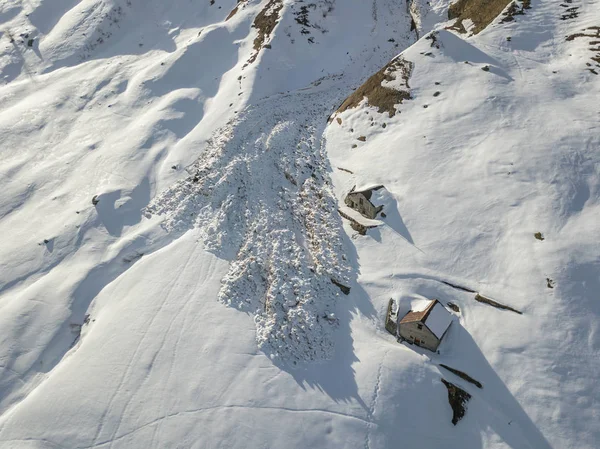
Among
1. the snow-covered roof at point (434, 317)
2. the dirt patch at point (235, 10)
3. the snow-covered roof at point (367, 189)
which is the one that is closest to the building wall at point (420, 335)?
the snow-covered roof at point (434, 317)

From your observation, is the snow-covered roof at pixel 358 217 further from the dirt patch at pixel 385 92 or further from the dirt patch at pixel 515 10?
the dirt patch at pixel 515 10

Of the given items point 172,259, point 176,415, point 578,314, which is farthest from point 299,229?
point 578,314

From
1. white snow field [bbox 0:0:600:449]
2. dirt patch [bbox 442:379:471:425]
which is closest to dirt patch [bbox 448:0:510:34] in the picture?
white snow field [bbox 0:0:600:449]

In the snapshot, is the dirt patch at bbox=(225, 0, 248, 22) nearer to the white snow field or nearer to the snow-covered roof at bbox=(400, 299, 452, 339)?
the white snow field

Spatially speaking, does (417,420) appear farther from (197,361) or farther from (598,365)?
(197,361)

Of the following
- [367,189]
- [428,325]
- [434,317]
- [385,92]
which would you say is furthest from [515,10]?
[428,325]

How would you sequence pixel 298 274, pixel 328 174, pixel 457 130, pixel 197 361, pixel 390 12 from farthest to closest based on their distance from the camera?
pixel 390 12 → pixel 328 174 → pixel 457 130 → pixel 298 274 → pixel 197 361
